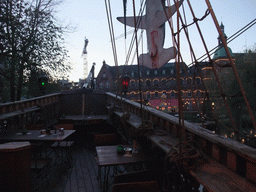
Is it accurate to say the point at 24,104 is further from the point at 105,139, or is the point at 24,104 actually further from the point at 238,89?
the point at 238,89

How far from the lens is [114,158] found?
139 inches

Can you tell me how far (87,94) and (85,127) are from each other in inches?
94.5

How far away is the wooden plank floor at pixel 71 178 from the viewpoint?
4.20 metres

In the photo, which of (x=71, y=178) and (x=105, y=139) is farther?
(x=105, y=139)

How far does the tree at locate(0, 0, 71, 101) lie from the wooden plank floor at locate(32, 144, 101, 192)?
657cm

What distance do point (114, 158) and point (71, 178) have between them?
1.80 metres

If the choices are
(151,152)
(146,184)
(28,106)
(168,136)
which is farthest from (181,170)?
(28,106)

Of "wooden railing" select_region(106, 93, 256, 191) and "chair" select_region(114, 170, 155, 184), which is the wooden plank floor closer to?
"chair" select_region(114, 170, 155, 184)

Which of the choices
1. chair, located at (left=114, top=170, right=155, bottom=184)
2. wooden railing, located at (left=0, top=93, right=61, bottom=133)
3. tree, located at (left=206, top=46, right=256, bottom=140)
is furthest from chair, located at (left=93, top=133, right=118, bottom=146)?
tree, located at (left=206, top=46, right=256, bottom=140)

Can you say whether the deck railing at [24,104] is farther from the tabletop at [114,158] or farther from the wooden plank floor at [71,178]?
the tabletop at [114,158]

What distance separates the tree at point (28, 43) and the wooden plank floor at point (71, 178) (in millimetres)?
6566

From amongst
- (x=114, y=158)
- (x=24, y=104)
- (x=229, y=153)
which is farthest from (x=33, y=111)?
(x=229, y=153)

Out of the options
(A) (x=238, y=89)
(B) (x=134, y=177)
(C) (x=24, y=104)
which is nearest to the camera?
(B) (x=134, y=177)

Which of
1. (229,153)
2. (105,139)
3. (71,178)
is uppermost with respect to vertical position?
(229,153)
